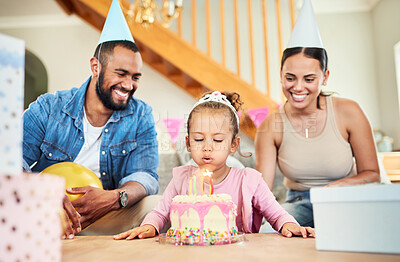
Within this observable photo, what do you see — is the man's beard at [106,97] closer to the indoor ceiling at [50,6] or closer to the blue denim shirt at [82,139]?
the blue denim shirt at [82,139]

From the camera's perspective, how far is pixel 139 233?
1011 mm

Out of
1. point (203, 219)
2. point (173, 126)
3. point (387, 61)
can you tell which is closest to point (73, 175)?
point (203, 219)

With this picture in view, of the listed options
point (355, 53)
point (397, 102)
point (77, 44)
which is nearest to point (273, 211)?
point (77, 44)

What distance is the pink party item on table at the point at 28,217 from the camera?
46 centimetres

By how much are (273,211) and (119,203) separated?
53 centimetres

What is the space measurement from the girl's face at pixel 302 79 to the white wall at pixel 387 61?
94.3 inches

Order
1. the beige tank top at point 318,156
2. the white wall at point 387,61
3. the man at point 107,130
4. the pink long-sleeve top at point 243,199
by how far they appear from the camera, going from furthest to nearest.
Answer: the white wall at point 387,61 → the beige tank top at point 318,156 → the man at point 107,130 → the pink long-sleeve top at point 243,199

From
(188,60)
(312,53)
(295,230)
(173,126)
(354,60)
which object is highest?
(354,60)

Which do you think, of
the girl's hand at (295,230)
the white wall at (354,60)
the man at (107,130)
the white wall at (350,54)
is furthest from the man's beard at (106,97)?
the white wall at (354,60)

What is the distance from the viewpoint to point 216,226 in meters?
0.90

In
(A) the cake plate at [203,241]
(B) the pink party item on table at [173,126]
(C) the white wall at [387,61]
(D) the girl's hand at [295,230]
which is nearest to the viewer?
(A) the cake plate at [203,241]

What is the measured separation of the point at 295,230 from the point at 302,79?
0.69m

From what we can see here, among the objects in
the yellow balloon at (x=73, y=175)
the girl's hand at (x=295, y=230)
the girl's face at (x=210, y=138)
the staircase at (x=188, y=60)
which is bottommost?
the girl's hand at (x=295, y=230)

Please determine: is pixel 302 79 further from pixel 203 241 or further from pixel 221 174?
pixel 203 241
